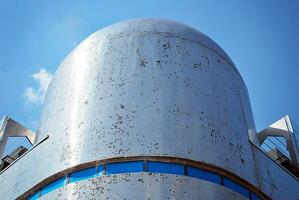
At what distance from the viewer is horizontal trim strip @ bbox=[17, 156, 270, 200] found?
1120cm

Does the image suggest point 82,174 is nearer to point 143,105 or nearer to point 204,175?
point 143,105

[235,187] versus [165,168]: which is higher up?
[165,168]

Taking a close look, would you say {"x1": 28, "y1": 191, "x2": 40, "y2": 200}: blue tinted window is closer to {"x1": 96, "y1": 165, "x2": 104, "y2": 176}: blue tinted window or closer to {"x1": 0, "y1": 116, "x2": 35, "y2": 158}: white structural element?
{"x1": 96, "y1": 165, "x2": 104, "y2": 176}: blue tinted window

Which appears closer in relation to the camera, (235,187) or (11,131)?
(235,187)

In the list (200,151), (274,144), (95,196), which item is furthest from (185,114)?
(274,144)

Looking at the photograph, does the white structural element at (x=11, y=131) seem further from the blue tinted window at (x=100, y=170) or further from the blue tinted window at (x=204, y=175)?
the blue tinted window at (x=204, y=175)

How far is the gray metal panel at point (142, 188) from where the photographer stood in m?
10.6

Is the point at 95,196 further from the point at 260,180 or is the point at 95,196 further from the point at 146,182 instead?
the point at 260,180

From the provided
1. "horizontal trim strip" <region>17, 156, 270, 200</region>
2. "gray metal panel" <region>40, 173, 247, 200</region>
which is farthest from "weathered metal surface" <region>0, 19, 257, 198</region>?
"gray metal panel" <region>40, 173, 247, 200</region>

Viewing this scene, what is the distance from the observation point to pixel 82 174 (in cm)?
1141

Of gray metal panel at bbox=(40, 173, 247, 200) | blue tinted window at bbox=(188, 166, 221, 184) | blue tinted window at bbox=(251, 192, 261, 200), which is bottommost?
gray metal panel at bbox=(40, 173, 247, 200)

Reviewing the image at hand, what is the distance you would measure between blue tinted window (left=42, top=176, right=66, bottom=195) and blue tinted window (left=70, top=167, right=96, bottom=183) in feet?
0.86

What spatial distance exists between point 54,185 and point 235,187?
4.38m

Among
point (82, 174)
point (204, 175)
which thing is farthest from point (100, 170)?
point (204, 175)
